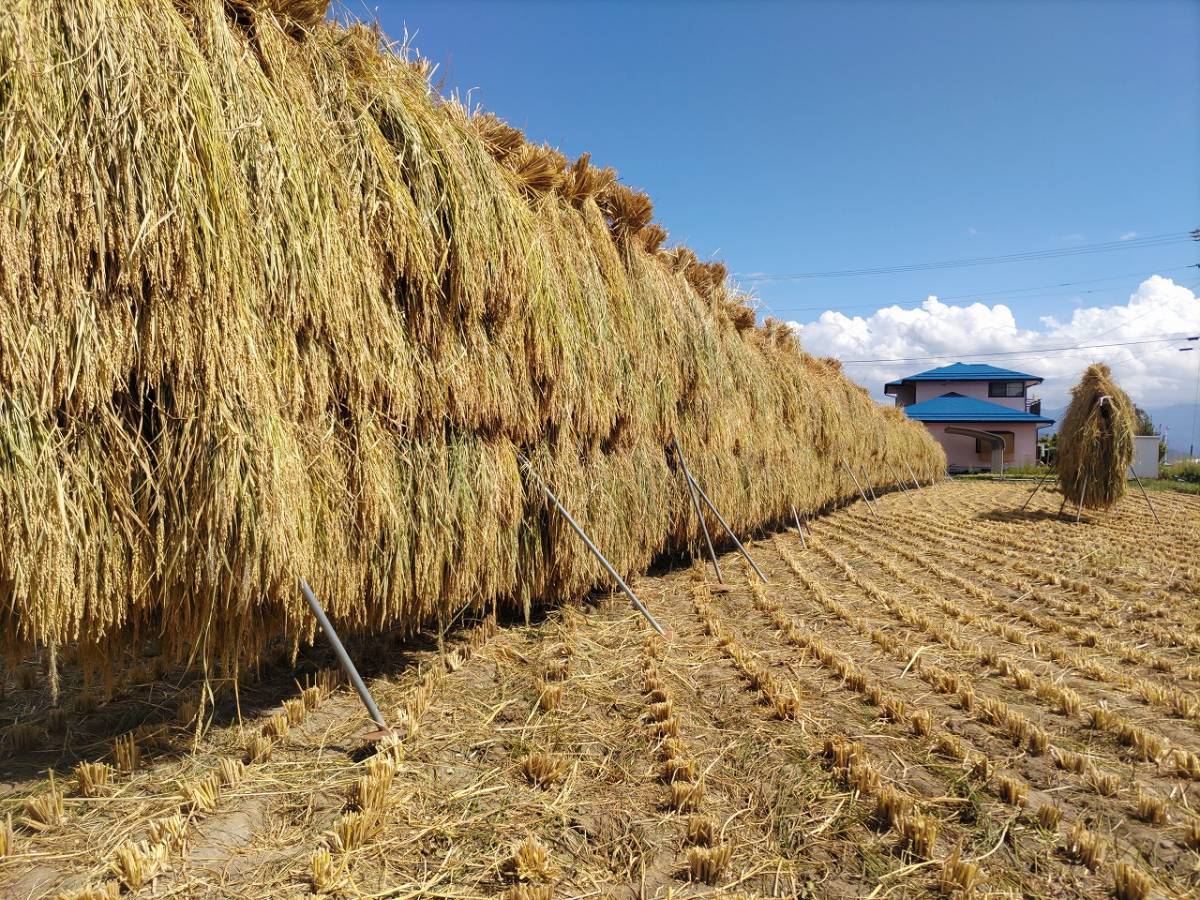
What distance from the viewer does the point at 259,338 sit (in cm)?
197

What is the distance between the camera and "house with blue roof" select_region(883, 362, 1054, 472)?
2778 cm

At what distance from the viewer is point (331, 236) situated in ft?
7.14

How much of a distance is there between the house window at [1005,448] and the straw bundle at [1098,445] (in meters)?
20.6

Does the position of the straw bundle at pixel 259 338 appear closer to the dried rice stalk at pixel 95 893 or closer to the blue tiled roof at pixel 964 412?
the dried rice stalk at pixel 95 893

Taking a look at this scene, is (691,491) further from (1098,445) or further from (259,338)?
(1098,445)

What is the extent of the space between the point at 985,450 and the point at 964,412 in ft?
6.53

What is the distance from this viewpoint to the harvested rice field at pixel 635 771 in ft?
5.17

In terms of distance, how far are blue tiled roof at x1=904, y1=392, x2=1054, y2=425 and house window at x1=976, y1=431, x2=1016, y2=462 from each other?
85 centimetres

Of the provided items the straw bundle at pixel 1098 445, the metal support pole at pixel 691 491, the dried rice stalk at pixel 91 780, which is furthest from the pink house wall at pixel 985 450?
the dried rice stalk at pixel 91 780

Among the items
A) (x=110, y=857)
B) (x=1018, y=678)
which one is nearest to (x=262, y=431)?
(x=110, y=857)

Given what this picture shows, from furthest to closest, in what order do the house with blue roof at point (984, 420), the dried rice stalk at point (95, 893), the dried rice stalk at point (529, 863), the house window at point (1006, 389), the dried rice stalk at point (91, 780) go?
the house window at point (1006, 389), the house with blue roof at point (984, 420), the dried rice stalk at point (91, 780), the dried rice stalk at point (529, 863), the dried rice stalk at point (95, 893)

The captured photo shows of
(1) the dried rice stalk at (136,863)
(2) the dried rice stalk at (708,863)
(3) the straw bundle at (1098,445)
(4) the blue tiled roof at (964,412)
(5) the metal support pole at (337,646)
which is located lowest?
(2) the dried rice stalk at (708,863)

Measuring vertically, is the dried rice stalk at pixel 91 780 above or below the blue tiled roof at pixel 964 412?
below

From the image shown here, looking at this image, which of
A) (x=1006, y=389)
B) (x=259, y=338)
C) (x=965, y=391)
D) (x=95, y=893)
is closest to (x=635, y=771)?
(x=95, y=893)
